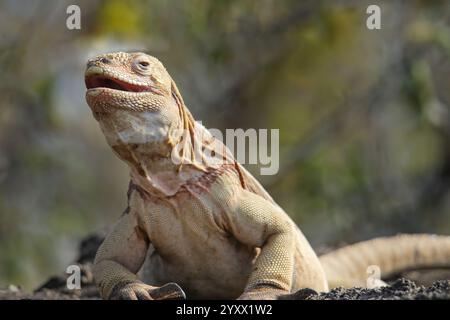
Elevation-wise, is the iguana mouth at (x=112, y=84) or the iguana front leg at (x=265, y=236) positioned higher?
the iguana mouth at (x=112, y=84)

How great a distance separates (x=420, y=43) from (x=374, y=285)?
631 inches

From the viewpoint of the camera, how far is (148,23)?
2898 cm

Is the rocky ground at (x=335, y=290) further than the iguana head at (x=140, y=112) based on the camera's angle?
No

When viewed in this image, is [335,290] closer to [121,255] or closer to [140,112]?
[121,255]

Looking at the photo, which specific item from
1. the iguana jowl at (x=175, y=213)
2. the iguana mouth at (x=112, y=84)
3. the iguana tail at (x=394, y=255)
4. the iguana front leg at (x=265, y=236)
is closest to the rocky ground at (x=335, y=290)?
the iguana tail at (x=394, y=255)

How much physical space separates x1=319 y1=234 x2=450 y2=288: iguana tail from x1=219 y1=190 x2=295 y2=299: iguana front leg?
3294 mm

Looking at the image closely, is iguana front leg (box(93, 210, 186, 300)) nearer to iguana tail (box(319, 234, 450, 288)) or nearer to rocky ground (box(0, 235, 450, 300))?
rocky ground (box(0, 235, 450, 300))

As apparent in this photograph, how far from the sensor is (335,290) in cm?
1085

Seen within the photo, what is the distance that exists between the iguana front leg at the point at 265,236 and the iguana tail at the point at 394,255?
3.29 meters

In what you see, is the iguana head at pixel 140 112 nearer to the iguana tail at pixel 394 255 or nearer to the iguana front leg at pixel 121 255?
the iguana front leg at pixel 121 255

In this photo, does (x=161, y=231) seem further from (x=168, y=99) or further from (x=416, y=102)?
(x=416, y=102)

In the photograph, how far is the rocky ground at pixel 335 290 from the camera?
9836mm

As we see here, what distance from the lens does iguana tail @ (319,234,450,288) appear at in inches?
567

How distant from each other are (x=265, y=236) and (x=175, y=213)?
35.5 inches
